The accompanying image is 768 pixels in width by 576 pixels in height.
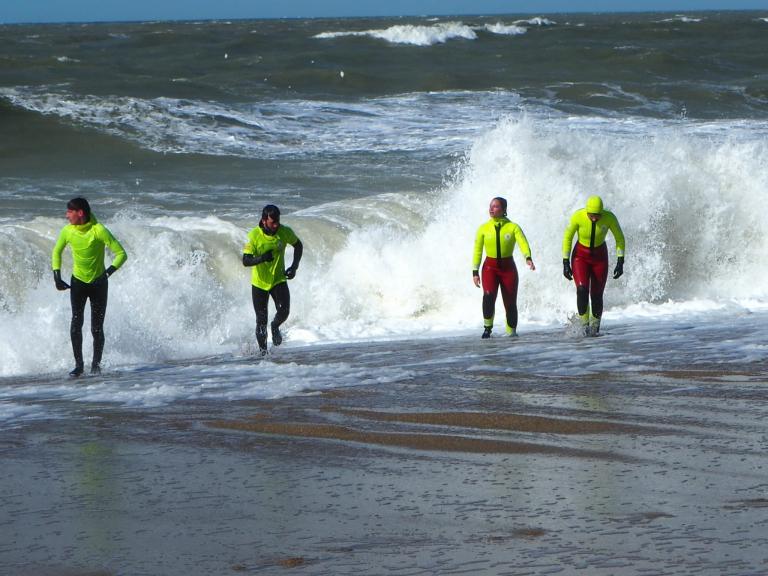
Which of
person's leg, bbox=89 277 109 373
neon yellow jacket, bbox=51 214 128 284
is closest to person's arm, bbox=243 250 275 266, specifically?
neon yellow jacket, bbox=51 214 128 284

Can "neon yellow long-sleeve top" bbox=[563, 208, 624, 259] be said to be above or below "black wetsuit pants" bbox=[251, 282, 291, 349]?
above

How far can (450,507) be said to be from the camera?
579cm

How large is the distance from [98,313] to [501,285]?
4165 mm

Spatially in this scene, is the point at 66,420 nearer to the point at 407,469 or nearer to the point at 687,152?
the point at 407,469

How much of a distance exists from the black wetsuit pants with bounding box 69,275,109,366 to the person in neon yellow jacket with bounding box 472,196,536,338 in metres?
3.82

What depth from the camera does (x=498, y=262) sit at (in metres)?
12.6

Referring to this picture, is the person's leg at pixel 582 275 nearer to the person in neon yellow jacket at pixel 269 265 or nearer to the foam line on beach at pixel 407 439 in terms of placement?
the person in neon yellow jacket at pixel 269 265

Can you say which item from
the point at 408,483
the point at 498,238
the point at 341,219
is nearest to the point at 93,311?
the point at 498,238

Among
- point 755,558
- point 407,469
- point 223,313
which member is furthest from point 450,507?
point 223,313

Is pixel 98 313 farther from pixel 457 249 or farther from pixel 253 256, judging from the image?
pixel 457 249

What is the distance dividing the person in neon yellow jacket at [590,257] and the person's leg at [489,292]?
781 millimetres

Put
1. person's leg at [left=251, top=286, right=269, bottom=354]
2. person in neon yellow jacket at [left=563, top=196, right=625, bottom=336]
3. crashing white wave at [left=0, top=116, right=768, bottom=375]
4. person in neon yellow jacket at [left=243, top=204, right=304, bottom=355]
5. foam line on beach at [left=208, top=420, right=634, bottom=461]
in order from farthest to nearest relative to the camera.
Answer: crashing white wave at [left=0, top=116, right=768, bottom=375] < person in neon yellow jacket at [left=563, top=196, right=625, bottom=336] < person's leg at [left=251, top=286, right=269, bottom=354] < person in neon yellow jacket at [left=243, top=204, right=304, bottom=355] < foam line on beach at [left=208, top=420, right=634, bottom=461]

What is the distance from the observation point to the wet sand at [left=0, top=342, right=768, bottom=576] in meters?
5.14

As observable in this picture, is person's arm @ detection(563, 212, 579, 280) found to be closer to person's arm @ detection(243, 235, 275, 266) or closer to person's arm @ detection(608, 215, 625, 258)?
person's arm @ detection(608, 215, 625, 258)
